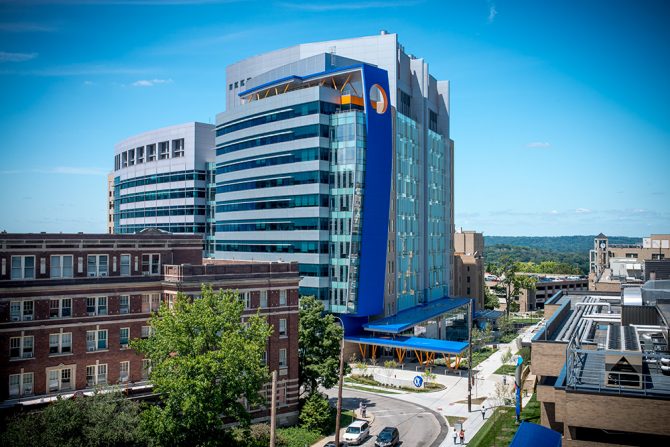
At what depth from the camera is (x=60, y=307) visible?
158 ft

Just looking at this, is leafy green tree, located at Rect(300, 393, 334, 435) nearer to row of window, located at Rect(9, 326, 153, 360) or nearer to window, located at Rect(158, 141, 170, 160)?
row of window, located at Rect(9, 326, 153, 360)

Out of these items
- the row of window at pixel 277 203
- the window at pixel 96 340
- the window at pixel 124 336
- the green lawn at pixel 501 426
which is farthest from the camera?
the row of window at pixel 277 203

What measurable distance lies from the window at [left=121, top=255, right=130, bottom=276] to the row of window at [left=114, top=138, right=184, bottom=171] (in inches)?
3218

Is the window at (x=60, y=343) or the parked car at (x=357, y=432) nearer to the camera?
the window at (x=60, y=343)

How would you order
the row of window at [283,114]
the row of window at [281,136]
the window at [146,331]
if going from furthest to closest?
the row of window at [283,114]
the row of window at [281,136]
the window at [146,331]

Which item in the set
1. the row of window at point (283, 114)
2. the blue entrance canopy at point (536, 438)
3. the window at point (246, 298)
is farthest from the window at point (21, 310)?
the row of window at point (283, 114)

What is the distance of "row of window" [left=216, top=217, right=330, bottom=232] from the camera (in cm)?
8806

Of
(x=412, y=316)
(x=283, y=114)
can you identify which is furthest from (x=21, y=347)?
(x=412, y=316)

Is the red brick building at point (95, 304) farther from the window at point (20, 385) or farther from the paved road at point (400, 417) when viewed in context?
the paved road at point (400, 417)

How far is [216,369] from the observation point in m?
39.8

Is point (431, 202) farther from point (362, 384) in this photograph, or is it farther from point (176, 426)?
point (176, 426)

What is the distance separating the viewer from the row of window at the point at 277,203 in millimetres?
88000

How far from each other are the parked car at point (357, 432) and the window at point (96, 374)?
2176 cm

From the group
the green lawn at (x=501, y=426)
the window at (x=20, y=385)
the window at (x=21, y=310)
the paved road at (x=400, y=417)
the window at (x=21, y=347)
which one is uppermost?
the window at (x=21, y=310)
